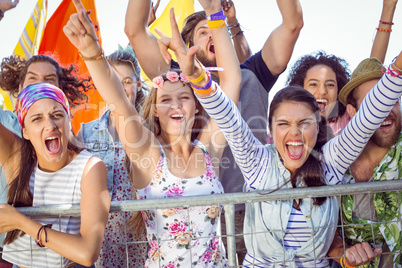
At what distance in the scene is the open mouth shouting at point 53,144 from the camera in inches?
96.0

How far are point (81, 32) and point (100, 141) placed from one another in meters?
1.26

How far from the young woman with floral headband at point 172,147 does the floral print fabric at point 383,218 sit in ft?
2.44

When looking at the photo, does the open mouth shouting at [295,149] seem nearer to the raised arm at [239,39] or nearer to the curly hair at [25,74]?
the curly hair at [25,74]

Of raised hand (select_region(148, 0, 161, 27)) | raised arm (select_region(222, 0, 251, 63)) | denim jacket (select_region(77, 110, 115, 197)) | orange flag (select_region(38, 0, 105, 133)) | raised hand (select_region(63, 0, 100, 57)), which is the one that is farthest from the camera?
orange flag (select_region(38, 0, 105, 133))

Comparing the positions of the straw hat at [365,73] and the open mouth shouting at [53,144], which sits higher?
the straw hat at [365,73]

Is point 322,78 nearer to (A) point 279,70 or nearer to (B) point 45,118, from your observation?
(A) point 279,70

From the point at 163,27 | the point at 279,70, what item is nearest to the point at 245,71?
the point at 279,70

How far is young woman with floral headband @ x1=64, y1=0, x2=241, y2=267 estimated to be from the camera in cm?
235

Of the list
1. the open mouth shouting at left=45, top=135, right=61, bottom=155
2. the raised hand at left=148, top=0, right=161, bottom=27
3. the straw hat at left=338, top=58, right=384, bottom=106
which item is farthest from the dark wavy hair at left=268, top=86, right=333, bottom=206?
the raised hand at left=148, top=0, right=161, bottom=27

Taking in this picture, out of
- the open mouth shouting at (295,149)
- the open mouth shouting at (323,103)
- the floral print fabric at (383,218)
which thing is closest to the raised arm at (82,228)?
the open mouth shouting at (295,149)

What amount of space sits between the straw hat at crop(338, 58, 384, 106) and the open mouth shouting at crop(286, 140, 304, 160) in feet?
2.34

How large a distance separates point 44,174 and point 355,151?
5.60 feet

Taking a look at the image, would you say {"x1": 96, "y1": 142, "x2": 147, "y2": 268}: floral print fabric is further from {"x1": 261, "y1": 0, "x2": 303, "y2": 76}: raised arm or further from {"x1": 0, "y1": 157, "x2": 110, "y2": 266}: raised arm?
{"x1": 261, "y1": 0, "x2": 303, "y2": 76}: raised arm

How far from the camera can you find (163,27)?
6.59 metres
